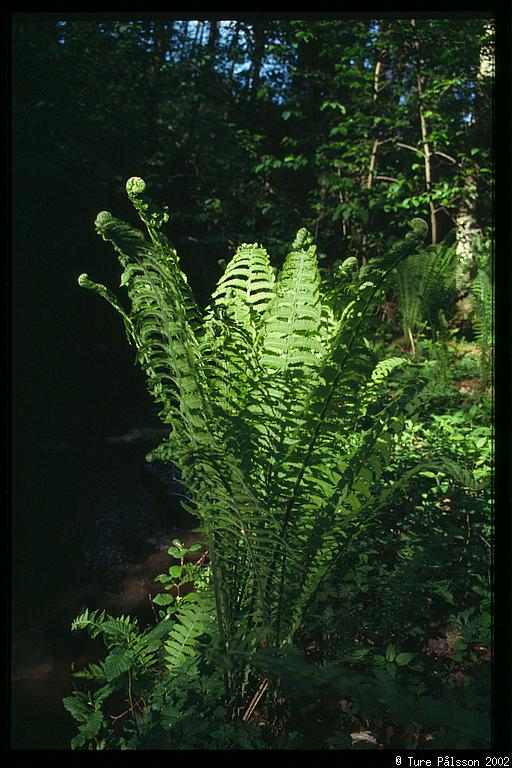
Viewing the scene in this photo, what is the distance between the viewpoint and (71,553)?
8.73ft

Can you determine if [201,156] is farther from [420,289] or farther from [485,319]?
[485,319]

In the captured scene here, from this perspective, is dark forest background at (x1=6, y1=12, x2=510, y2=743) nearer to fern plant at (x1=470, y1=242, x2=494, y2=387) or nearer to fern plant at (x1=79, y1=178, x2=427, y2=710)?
fern plant at (x1=470, y1=242, x2=494, y2=387)

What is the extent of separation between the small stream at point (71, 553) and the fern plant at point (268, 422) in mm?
779

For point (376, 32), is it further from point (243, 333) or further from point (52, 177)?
point (243, 333)

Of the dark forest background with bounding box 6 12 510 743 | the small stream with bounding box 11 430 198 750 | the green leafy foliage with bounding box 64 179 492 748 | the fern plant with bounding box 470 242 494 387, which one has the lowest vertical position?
the small stream with bounding box 11 430 198 750

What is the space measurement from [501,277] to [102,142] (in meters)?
4.88

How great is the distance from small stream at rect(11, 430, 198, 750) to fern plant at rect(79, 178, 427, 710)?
2.56 ft

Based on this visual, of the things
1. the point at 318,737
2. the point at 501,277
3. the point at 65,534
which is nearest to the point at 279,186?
the point at 65,534

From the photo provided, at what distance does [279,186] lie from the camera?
19.8 feet

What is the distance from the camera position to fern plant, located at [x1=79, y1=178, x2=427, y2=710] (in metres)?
0.95

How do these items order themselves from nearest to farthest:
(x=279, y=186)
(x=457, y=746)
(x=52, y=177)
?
(x=457, y=746)
(x=52, y=177)
(x=279, y=186)

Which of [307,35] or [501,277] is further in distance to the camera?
[307,35]

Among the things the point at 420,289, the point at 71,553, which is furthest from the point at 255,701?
the point at 420,289

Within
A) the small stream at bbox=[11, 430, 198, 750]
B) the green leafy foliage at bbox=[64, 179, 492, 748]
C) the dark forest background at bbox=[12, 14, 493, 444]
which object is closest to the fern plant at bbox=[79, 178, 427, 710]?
the green leafy foliage at bbox=[64, 179, 492, 748]
